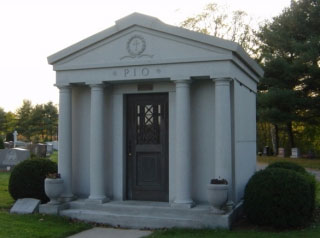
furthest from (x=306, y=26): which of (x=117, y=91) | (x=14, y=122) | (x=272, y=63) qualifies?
(x=14, y=122)

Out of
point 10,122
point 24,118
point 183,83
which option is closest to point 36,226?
point 183,83

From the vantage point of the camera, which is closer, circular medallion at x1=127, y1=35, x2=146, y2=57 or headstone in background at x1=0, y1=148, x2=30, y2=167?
circular medallion at x1=127, y1=35, x2=146, y2=57

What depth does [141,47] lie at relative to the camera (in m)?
8.45

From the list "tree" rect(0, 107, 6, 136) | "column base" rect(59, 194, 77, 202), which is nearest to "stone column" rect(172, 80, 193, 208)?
"column base" rect(59, 194, 77, 202)

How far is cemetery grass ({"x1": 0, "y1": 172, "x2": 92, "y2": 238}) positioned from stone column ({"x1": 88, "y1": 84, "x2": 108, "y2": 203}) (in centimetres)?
85

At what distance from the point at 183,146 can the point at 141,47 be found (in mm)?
2210

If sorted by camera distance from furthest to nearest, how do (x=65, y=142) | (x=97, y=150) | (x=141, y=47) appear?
(x=65, y=142)
(x=97, y=150)
(x=141, y=47)

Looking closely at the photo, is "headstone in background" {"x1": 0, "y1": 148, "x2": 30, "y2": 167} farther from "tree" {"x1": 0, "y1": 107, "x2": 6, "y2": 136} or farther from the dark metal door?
"tree" {"x1": 0, "y1": 107, "x2": 6, "y2": 136}

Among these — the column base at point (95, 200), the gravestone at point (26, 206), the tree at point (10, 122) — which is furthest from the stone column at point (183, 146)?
the tree at point (10, 122)

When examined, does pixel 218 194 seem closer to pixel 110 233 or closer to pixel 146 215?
pixel 146 215

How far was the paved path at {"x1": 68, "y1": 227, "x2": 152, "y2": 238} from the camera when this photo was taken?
23.6 feet

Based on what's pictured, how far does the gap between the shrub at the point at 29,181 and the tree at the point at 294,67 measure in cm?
1684

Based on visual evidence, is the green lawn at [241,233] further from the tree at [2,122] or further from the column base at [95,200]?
the tree at [2,122]

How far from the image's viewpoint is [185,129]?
26.3 ft
